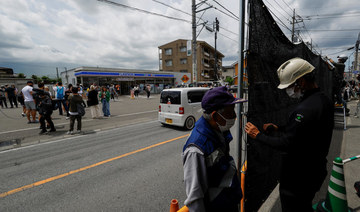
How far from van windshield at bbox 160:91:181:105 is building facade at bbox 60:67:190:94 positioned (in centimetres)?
1796

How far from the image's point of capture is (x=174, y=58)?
46969mm

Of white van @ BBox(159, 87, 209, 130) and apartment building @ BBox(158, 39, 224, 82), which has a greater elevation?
apartment building @ BBox(158, 39, 224, 82)

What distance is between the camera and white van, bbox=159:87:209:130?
22.8 ft

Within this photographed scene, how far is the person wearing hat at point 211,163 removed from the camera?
3.80ft

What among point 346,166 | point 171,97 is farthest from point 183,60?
point 346,166

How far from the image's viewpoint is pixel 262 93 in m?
2.01

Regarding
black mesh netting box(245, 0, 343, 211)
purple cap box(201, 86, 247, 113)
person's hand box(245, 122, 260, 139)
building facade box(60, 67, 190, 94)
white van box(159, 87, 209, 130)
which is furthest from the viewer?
building facade box(60, 67, 190, 94)

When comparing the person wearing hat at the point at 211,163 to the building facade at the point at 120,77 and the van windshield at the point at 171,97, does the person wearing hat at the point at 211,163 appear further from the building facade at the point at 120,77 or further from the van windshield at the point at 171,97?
Answer: the building facade at the point at 120,77

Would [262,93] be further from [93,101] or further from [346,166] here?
[93,101]

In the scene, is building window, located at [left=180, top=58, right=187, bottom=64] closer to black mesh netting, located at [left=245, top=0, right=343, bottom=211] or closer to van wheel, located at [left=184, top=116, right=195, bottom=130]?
van wheel, located at [left=184, top=116, right=195, bottom=130]

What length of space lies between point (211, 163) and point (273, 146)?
70 cm

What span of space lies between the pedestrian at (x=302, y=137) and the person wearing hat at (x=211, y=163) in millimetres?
500

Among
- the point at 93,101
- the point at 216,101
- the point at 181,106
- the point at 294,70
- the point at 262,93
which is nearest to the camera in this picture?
the point at 216,101

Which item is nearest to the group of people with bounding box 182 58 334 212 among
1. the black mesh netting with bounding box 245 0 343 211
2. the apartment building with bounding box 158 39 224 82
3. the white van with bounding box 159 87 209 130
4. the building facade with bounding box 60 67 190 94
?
the black mesh netting with bounding box 245 0 343 211
